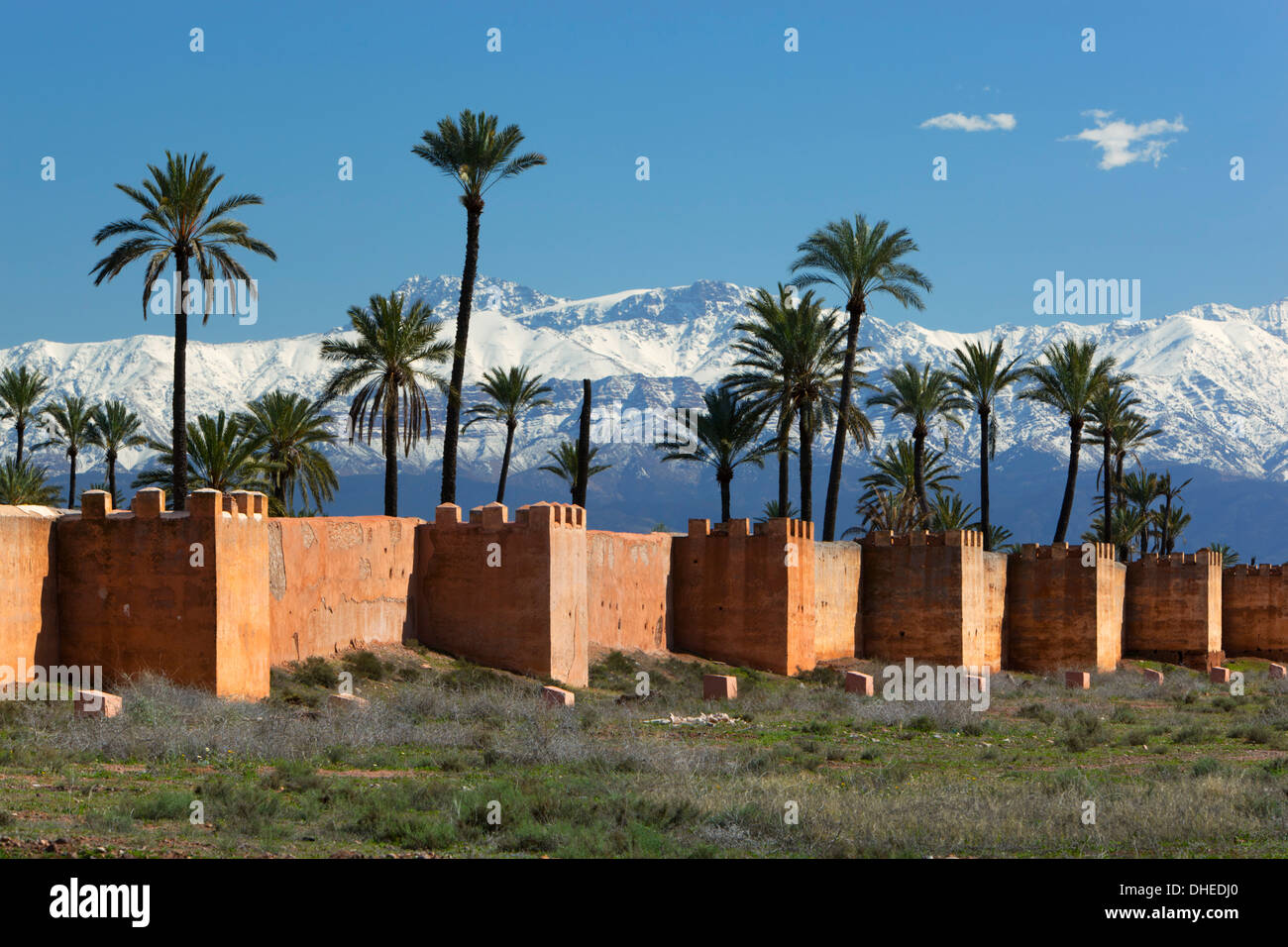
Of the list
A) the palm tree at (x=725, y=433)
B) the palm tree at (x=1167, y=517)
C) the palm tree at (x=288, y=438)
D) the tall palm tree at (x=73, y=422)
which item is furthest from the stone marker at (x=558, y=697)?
the palm tree at (x=1167, y=517)

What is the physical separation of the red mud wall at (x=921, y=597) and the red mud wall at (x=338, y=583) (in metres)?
15.2

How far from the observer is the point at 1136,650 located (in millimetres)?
49844

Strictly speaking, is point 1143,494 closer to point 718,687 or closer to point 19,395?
point 718,687

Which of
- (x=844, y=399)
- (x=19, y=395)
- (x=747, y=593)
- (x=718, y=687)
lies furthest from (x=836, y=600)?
(x=19, y=395)

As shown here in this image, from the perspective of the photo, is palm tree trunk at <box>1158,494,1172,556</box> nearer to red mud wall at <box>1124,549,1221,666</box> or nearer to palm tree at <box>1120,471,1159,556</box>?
palm tree at <box>1120,471,1159,556</box>

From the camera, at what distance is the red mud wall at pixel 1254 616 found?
53438 millimetres

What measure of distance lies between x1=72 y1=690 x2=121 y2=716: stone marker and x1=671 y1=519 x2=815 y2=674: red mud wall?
1780 cm

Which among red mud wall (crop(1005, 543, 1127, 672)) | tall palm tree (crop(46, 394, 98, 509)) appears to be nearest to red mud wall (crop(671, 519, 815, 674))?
red mud wall (crop(1005, 543, 1127, 672))

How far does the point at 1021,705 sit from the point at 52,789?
755 inches

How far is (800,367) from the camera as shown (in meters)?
41.2

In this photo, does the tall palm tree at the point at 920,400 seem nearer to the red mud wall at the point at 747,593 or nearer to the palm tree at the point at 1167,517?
the red mud wall at the point at 747,593

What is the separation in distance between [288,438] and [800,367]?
611 inches
